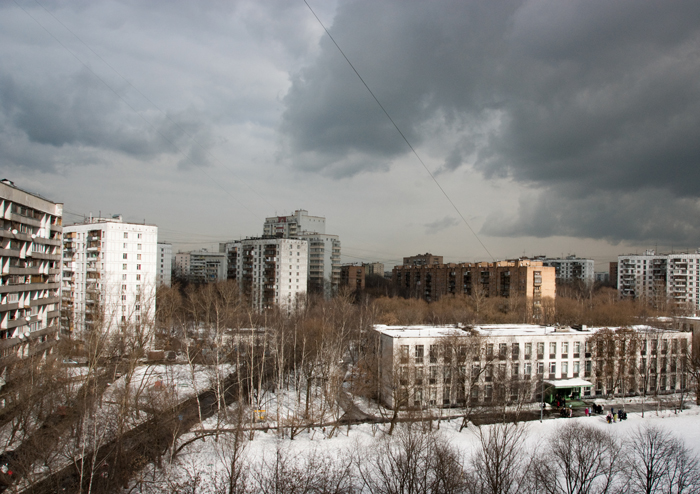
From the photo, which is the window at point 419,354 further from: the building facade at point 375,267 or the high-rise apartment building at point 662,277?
the building facade at point 375,267

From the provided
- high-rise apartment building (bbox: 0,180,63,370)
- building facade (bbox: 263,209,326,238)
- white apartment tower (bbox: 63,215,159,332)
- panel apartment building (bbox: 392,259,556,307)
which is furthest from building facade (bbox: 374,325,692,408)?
building facade (bbox: 263,209,326,238)

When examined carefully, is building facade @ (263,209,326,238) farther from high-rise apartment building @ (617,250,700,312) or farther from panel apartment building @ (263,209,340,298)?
high-rise apartment building @ (617,250,700,312)

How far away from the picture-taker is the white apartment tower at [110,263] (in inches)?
1684

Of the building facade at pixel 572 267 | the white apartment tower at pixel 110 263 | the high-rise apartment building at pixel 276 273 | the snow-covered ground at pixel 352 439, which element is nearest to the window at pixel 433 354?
the snow-covered ground at pixel 352 439

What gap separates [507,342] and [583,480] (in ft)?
48.6

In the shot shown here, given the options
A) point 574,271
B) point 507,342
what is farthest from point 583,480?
point 574,271

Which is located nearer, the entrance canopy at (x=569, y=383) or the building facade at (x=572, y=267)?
the entrance canopy at (x=569, y=383)

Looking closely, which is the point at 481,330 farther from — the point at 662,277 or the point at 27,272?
the point at 662,277

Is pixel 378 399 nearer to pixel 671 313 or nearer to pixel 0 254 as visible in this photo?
pixel 0 254

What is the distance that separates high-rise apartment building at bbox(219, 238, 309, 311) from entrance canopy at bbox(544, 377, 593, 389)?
3584 centimetres

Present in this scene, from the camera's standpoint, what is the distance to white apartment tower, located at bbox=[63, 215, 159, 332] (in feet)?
140

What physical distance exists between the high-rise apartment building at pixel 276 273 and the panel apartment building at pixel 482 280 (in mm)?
21125

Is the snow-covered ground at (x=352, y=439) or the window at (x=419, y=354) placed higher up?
the window at (x=419, y=354)

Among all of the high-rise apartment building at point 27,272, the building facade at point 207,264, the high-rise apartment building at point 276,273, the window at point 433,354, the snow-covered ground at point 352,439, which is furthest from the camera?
the building facade at point 207,264
